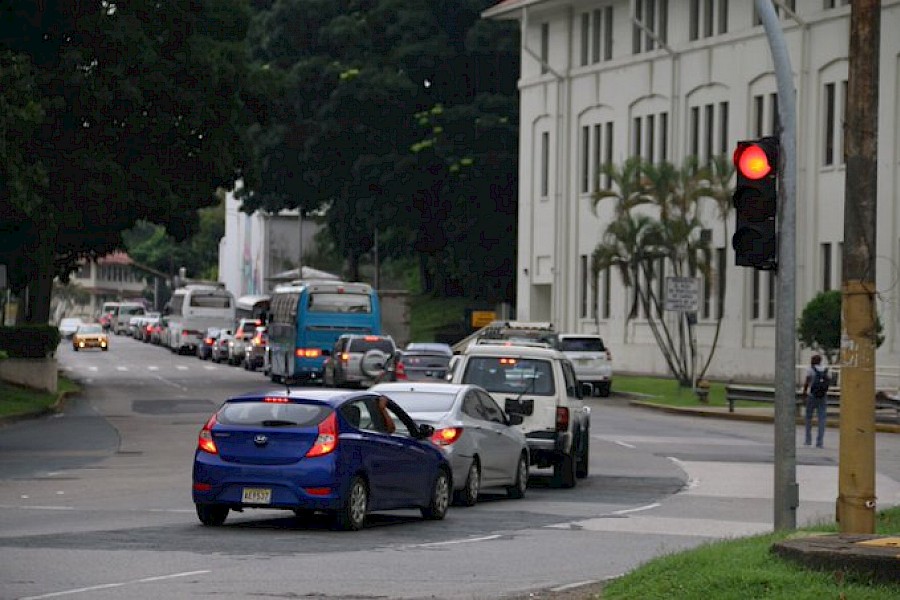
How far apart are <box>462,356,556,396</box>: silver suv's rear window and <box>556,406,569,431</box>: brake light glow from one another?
26 centimetres

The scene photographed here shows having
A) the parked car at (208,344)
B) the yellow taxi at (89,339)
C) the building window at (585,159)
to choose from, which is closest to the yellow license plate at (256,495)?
the building window at (585,159)

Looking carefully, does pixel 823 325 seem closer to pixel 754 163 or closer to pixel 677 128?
pixel 677 128

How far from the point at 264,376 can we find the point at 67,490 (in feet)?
150

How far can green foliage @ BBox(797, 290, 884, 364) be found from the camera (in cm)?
5400

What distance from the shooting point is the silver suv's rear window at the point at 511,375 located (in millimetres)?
28359

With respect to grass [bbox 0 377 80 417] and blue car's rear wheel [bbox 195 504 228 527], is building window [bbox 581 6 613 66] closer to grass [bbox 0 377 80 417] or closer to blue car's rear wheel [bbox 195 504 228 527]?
grass [bbox 0 377 80 417]

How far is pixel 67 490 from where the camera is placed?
84.8ft

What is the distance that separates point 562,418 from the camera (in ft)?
92.5

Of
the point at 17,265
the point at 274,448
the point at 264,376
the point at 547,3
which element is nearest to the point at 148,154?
the point at 17,265

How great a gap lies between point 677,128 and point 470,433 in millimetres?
45108

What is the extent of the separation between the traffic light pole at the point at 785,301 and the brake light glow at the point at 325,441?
514 centimetres

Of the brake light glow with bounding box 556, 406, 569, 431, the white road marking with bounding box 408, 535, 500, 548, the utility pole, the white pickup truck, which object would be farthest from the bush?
the utility pole

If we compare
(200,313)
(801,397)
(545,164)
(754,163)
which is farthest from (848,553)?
(200,313)

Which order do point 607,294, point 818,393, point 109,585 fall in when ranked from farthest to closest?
1. point 607,294
2. point 818,393
3. point 109,585
